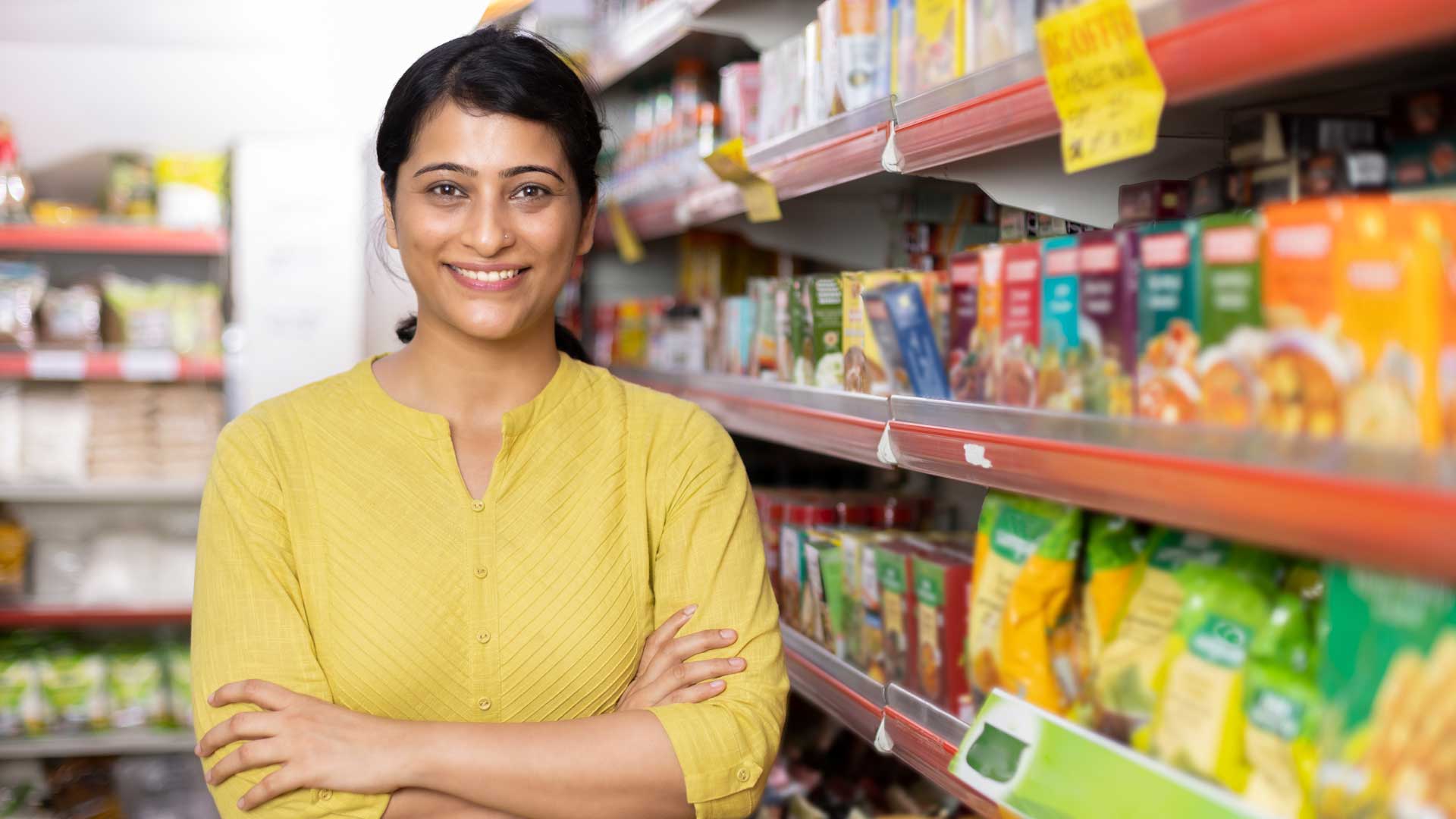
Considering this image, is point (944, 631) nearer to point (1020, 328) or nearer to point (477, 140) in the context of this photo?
point (1020, 328)

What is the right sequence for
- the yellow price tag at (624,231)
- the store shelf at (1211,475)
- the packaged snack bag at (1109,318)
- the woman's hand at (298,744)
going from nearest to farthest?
the store shelf at (1211,475) → the packaged snack bag at (1109,318) → the woman's hand at (298,744) → the yellow price tag at (624,231)

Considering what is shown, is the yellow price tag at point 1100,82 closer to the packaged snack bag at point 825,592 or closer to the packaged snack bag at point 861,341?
the packaged snack bag at point 861,341

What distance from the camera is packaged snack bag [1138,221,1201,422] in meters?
1.20

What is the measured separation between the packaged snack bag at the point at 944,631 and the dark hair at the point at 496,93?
2.51 feet

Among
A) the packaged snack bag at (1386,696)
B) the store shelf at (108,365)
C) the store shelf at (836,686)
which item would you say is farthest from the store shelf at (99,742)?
the packaged snack bag at (1386,696)

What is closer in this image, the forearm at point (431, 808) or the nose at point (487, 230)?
the forearm at point (431, 808)

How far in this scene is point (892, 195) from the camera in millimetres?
2662

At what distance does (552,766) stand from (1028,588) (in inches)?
23.7

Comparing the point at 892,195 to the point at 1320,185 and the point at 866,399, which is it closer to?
the point at 866,399

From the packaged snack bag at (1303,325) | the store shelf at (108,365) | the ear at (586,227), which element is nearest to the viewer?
the packaged snack bag at (1303,325)

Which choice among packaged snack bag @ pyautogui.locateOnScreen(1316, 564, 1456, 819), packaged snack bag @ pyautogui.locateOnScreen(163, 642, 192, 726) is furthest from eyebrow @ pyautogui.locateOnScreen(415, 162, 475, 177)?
packaged snack bag @ pyautogui.locateOnScreen(163, 642, 192, 726)

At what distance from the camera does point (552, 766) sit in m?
1.54

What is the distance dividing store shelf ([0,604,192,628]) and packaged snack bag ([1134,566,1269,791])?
3.31 meters

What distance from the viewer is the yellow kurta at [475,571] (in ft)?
5.36
